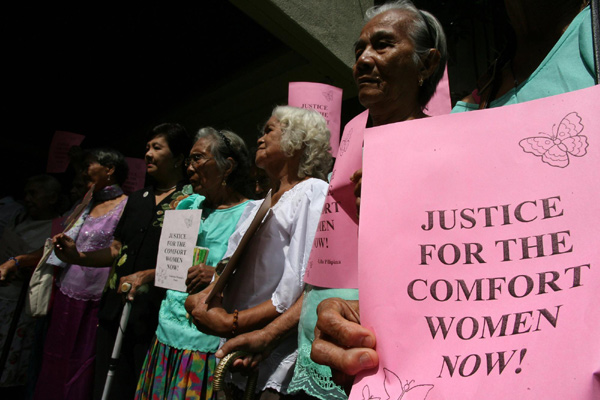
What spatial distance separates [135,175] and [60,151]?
737 millimetres

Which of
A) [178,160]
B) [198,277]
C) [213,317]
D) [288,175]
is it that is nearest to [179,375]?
[198,277]

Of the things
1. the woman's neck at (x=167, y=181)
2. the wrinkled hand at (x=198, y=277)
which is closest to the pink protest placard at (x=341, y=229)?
the wrinkled hand at (x=198, y=277)

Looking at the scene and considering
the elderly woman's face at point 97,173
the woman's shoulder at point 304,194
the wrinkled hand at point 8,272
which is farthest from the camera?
the wrinkled hand at point 8,272

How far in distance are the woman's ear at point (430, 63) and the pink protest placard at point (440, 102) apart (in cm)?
7

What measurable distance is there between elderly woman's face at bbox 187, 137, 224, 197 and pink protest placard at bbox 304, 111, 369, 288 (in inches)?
67.5

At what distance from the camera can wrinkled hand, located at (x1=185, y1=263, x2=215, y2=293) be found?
80.1 inches

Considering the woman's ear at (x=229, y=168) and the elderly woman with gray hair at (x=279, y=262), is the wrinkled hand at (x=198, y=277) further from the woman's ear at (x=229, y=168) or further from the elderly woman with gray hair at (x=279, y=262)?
the woman's ear at (x=229, y=168)

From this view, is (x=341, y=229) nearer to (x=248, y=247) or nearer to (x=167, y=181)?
(x=248, y=247)

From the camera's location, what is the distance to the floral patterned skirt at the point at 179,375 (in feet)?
6.97

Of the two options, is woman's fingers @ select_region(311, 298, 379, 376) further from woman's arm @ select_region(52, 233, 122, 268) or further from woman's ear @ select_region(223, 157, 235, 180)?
woman's arm @ select_region(52, 233, 122, 268)

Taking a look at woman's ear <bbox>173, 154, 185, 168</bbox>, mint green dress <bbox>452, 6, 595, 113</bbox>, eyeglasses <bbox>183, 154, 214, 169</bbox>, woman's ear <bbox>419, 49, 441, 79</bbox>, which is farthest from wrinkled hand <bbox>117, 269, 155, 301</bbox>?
mint green dress <bbox>452, 6, 595, 113</bbox>

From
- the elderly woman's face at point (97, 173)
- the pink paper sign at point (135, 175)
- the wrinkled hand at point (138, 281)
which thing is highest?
the pink paper sign at point (135, 175)

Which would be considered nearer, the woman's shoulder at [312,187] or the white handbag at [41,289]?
the woman's shoulder at [312,187]

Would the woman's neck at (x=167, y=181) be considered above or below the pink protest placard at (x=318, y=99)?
below
